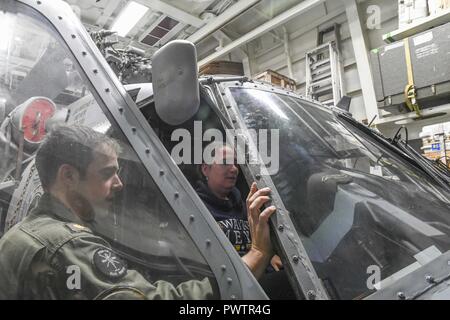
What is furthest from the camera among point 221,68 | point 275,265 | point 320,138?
point 221,68

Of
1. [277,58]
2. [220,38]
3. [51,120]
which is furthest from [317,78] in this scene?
[51,120]

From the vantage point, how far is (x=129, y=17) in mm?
4465

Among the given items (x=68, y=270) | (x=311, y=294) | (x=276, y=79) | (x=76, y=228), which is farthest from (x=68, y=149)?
(x=276, y=79)

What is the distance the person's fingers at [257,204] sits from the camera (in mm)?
995

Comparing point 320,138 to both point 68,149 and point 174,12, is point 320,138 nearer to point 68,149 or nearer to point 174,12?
point 68,149

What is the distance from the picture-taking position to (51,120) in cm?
100

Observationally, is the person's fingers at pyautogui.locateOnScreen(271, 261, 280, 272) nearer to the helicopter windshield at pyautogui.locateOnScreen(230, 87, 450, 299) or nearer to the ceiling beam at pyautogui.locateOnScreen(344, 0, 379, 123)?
the helicopter windshield at pyautogui.locateOnScreen(230, 87, 450, 299)

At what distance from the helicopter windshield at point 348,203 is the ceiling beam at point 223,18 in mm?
3181

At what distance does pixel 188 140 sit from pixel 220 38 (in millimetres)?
4150

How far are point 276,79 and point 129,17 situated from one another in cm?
226

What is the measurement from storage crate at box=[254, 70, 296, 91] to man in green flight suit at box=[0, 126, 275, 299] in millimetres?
3439

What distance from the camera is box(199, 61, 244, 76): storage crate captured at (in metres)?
4.47

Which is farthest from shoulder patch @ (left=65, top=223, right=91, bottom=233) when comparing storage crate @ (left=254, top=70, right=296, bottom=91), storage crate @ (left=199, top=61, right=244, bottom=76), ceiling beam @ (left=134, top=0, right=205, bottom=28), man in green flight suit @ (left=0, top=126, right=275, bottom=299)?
ceiling beam @ (left=134, top=0, right=205, bottom=28)

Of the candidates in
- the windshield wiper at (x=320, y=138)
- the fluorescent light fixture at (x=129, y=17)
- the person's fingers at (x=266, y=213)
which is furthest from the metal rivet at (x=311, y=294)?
the fluorescent light fixture at (x=129, y=17)
